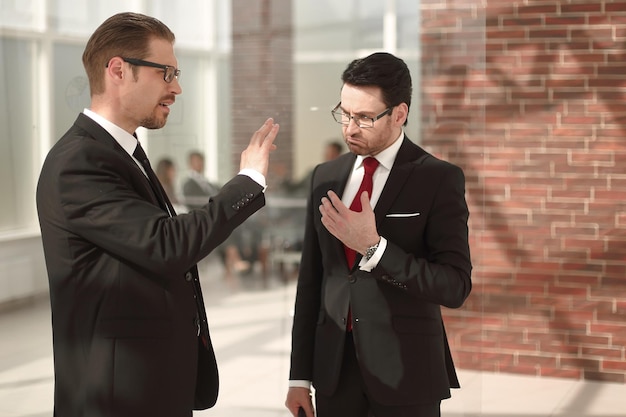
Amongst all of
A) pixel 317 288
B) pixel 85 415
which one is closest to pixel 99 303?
pixel 85 415

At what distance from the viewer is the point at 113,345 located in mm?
2033

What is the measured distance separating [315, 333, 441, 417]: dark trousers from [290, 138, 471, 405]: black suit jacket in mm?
29

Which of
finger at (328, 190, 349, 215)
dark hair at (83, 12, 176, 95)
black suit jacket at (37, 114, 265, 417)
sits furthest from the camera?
finger at (328, 190, 349, 215)

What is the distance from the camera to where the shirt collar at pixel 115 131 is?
2.10 m

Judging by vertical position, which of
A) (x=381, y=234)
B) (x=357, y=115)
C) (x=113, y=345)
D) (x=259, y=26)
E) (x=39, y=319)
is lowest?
(x=39, y=319)

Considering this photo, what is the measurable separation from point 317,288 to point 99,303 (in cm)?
68

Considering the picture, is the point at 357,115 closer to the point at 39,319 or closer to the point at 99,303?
the point at 99,303

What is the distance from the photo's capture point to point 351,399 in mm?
2363

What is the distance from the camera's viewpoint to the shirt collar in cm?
210

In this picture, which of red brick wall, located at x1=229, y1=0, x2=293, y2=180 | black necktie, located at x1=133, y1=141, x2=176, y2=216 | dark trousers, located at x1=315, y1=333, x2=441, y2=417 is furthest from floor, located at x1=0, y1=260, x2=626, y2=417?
black necktie, located at x1=133, y1=141, x2=176, y2=216

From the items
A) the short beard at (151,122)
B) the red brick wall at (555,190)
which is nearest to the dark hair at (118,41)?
the short beard at (151,122)

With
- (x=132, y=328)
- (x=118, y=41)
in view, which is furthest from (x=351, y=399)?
(x=118, y=41)

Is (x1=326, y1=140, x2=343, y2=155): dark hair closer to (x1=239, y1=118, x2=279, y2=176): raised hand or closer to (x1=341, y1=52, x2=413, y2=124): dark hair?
(x1=341, y1=52, x2=413, y2=124): dark hair

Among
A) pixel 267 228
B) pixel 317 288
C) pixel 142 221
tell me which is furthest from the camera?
pixel 267 228
